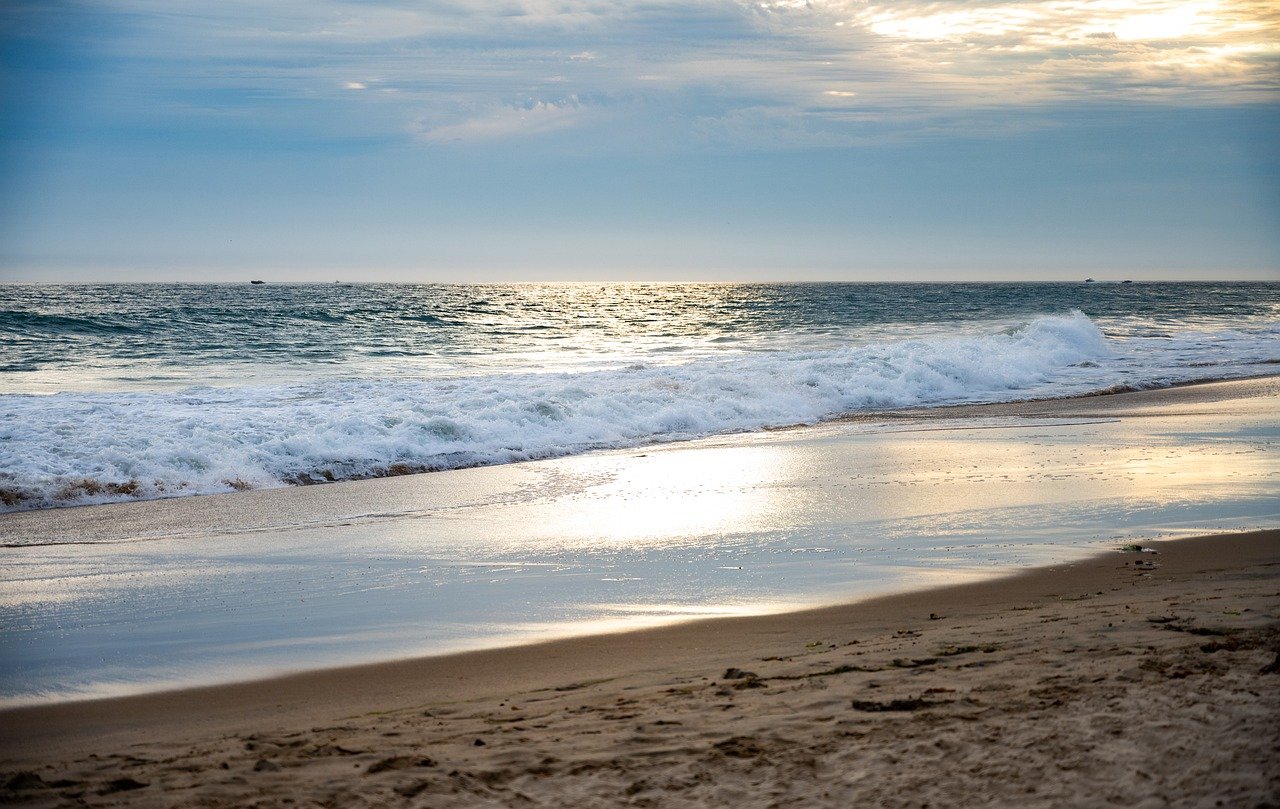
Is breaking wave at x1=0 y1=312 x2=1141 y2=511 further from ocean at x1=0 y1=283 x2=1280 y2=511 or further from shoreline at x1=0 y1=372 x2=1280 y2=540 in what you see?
shoreline at x1=0 y1=372 x2=1280 y2=540

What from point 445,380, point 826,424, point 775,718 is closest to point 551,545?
point 775,718

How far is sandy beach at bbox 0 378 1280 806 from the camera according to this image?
3.21 meters

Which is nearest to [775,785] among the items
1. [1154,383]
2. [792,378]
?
[792,378]

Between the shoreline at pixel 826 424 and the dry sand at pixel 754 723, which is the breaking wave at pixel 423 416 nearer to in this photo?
the shoreline at pixel 826 424

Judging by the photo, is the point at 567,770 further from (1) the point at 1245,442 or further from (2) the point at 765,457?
(1) the point at 1245,442

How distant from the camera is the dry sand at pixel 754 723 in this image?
10.5ft

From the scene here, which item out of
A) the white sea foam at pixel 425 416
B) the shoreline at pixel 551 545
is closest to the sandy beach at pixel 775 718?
the shoreline at pixel 551 545

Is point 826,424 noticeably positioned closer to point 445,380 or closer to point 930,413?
point 930,413

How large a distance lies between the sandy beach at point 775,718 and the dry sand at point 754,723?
0.04 feet

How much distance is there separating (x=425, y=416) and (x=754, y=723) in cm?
1136

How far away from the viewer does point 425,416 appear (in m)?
14.6

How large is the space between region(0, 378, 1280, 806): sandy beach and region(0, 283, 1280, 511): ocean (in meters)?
7.51

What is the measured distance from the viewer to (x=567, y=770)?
136 inches

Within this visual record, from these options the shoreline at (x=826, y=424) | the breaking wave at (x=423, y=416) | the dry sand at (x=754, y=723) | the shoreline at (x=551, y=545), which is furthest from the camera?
the breaking wave at (x=423, y=416)
